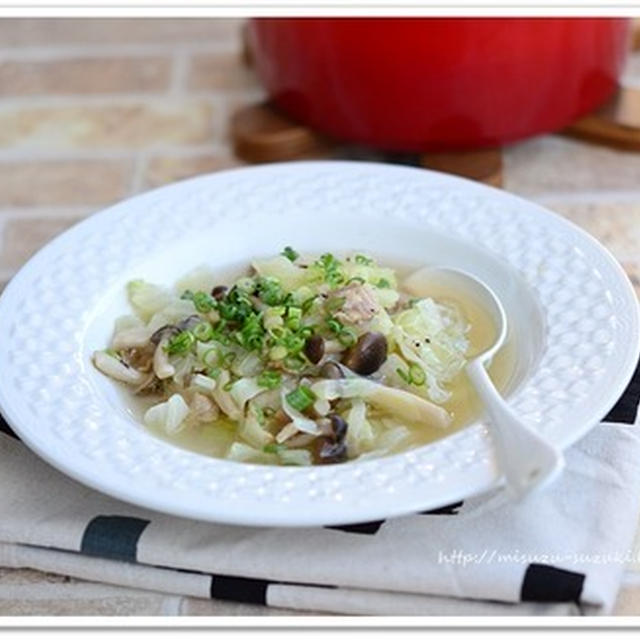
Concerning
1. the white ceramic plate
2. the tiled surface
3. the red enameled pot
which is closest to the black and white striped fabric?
the white ceramic plate

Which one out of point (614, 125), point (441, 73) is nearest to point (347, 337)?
point (441, 73)

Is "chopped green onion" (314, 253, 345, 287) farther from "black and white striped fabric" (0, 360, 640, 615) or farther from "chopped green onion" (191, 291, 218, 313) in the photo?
"black and white striped fabric" (0, 360, 640, 615)

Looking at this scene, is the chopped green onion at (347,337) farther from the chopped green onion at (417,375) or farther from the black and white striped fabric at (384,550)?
the black and white striped fabric at (384,550)

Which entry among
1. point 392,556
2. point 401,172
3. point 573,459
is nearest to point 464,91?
point 401,172

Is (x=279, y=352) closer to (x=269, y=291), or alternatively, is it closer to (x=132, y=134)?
(x=269, y=291)

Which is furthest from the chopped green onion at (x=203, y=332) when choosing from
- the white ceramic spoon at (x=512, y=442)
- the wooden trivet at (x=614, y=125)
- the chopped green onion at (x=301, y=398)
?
the wooden trivet at (x=614, y=125)
